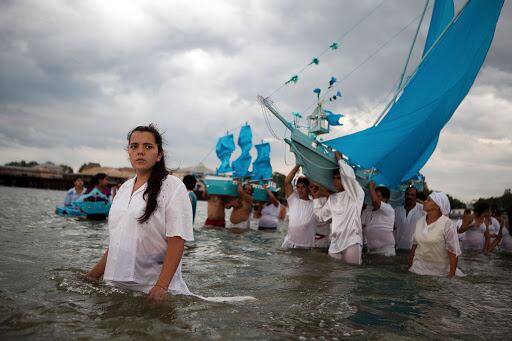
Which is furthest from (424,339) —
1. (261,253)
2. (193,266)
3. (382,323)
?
(261,253)

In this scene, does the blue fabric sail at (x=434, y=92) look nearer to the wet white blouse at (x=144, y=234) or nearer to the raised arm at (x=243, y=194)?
the raised arm at (x=243, y=194)

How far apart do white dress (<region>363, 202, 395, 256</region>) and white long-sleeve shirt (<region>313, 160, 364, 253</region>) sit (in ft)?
4.72

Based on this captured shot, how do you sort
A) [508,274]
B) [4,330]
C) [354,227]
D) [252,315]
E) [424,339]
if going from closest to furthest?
[4,330] < [424,339] < [252,315] < [354,227] < [508,274]

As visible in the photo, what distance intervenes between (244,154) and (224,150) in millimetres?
1657

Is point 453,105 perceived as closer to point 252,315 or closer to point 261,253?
point 261,253

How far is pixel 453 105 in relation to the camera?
10.4 m

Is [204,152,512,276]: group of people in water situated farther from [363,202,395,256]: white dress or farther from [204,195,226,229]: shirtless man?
[204,195,226,229]: shirtless man

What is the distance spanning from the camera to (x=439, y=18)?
13.3 metres

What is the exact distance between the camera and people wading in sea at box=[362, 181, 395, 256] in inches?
312

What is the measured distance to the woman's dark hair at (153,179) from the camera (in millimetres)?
2787

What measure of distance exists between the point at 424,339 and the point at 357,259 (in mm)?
3791

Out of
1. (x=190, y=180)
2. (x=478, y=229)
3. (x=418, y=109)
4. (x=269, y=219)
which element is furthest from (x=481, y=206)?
(x=190, y=180)

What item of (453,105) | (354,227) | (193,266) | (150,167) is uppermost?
(453,105)

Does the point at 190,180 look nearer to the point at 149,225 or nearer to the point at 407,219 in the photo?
the point at 407,219
